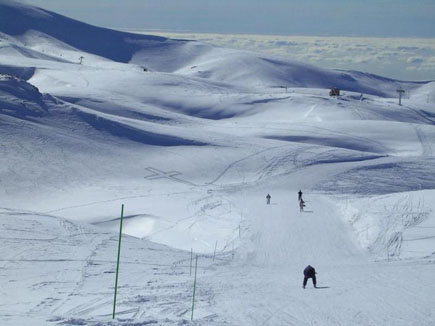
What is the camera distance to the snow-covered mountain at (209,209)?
1797 centimetres

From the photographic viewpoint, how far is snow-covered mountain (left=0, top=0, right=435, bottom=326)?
17969mm

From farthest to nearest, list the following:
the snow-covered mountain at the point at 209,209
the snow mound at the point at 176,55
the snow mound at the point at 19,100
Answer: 1. the snow mound at the point at 176,55
2. the snow mound at the point at 19,100
3. the snow-covered mountain at the point at 209,209

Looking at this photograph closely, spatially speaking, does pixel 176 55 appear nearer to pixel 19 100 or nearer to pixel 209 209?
pixel 19 100

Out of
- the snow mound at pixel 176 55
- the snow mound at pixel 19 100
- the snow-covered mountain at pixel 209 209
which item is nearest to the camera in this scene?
the snow-covered mountain at pixel 209 209

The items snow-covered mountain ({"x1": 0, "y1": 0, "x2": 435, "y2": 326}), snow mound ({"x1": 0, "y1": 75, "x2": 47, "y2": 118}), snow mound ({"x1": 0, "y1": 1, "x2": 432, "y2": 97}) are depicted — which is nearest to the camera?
snow-covered mountain ({"x1": 0, "y1": 0, "x2": 435, "y2": 326})

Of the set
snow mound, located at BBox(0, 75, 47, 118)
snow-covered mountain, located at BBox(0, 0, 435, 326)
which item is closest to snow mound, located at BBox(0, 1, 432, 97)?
snow-covered mountain, located at BBox(0, 0, 435, 326)

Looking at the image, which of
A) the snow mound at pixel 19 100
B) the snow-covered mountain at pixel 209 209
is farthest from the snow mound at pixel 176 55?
the snow mound at pixel 19 100

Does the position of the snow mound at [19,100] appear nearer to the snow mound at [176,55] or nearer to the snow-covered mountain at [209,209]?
the snow-covered mountain at [209,209]

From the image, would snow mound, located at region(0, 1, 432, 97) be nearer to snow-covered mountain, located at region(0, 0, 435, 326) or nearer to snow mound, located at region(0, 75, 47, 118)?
snow-covered mountain, located at region(0, 0, 435, 326)

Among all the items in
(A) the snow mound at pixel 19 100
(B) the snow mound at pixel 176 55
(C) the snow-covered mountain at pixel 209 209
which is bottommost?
(C) the snow-covered mountain at pixel 209 209

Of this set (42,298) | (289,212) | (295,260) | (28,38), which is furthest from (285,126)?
(28,38)

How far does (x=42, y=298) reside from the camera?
679 inches

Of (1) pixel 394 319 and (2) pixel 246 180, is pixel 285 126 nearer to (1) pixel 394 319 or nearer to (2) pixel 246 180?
(2) pixel 246 180

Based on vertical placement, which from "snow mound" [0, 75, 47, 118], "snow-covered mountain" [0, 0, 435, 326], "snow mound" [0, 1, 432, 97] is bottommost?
"snow-covered mountain" [0, 0, 435, 326]
